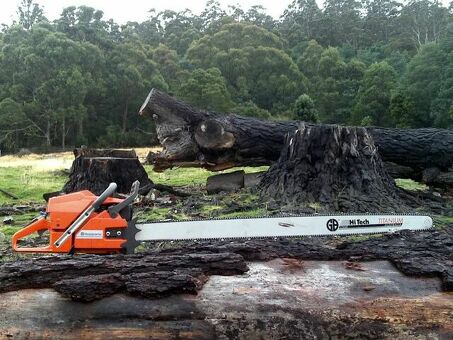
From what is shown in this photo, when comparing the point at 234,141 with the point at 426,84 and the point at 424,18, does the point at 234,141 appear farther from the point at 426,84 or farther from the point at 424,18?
the point at 424,18

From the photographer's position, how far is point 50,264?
2.12 m

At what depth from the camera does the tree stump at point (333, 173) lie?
18.3 ft

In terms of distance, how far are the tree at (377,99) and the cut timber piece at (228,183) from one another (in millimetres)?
26312

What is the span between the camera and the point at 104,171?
7.00 metres

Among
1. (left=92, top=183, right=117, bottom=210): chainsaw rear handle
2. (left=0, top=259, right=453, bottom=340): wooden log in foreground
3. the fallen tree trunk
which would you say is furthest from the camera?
the fallen tree trunk

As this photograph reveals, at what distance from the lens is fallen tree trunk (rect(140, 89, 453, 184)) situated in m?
6.41

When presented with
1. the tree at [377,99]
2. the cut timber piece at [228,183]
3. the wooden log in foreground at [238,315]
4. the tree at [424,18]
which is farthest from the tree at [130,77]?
the wooden log in foreground at [238,315]

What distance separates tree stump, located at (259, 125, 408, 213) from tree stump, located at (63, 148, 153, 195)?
Answer: 2388mm

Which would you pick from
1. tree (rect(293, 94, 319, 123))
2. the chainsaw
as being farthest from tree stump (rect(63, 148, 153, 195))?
tree (rect(293, 94, 319, 123))

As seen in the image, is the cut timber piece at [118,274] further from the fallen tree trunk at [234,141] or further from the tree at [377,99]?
the tree at [377,99]

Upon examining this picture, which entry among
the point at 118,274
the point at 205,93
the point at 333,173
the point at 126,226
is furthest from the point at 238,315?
the point at 205,93

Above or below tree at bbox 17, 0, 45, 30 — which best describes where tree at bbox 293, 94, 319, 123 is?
below

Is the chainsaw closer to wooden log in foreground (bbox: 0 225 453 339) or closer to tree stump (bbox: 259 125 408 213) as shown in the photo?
wooden log in foreground (bbox: 0 225 453 339)

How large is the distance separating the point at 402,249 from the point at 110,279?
1.43 meters
